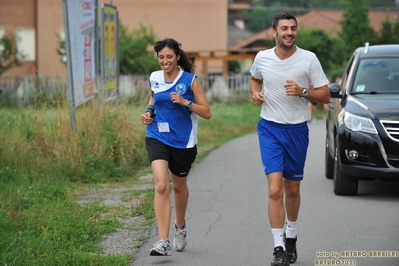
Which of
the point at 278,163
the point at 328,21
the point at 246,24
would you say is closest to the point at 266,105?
the point at 278,163

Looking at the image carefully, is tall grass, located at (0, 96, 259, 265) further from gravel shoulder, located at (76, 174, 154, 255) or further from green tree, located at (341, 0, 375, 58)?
green tree, located at (341, 0, 375, 58)

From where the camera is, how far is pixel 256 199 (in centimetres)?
1041

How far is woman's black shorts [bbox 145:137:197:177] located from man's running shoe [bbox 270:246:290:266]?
1234 millimetres

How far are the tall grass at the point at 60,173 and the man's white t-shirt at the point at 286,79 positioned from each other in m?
1.75

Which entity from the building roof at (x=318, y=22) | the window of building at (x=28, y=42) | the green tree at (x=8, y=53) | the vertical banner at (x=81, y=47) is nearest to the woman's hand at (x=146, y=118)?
the vertical banner at (x=81, y=47)

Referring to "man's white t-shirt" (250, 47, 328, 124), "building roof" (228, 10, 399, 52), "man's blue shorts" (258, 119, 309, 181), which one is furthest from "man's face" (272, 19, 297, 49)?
"building roof" (228, 10, 399, 52)

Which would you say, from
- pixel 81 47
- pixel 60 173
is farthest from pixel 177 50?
pixel 81 47

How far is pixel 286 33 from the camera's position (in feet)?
22.5

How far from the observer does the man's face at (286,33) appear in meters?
6.84

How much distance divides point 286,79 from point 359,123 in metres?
3.50

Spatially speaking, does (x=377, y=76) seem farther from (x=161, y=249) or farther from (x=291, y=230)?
(x=161, y=249)

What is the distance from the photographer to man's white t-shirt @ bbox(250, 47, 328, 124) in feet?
22.6

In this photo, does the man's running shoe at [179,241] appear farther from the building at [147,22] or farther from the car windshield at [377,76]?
the building at [147,22]

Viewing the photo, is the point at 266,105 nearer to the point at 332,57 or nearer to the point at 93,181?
the point at 93,181
